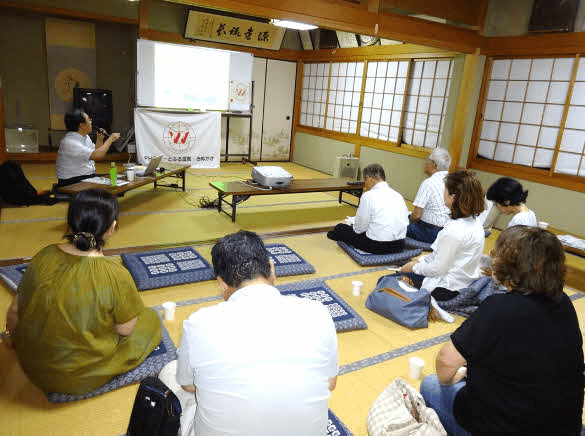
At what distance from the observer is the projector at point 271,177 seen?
467cm

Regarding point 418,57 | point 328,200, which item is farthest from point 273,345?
point 418,57

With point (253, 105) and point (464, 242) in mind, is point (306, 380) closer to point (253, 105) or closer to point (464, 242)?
point (464, 242)

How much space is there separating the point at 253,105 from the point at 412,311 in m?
6.21

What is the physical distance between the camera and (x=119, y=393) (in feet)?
6.48

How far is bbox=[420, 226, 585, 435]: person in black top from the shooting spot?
1.28 metres

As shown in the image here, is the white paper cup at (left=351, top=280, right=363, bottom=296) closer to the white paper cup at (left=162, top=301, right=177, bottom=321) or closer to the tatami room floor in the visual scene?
the tatami room floor

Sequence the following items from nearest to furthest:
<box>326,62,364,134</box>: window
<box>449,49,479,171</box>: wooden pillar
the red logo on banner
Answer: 1. <box>449,49,479,171</box>: wooden pillar
2. the red logo on banner
3. <box>326,62,364,134</box>: window

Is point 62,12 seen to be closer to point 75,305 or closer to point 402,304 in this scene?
point 75,305

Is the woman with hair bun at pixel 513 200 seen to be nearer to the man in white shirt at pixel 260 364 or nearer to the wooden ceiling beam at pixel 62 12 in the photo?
the man in white shirt at pixel 260 364

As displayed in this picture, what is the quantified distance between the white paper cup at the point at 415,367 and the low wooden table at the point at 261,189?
264 cm

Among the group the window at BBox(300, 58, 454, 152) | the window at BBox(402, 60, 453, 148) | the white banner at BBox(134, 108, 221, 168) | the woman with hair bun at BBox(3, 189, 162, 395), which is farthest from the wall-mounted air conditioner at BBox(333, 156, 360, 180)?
the woman with hair bun at BBox(3, 189, 162, 395)

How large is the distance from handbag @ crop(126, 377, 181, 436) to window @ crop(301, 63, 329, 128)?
742 cm

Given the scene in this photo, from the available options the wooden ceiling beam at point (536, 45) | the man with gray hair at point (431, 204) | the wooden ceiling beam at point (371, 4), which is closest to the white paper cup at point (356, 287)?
the man with gray hair at point (431, 204)

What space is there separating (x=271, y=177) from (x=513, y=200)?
238cm
